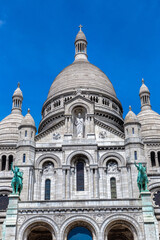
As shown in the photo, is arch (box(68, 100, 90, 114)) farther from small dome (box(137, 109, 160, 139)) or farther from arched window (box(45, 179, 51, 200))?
small dome (box(137, 109, 160, 139))

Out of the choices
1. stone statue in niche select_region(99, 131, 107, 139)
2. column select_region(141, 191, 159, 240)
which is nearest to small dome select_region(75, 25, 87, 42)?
stone statue in niche select_region(99, 131, 107, 139)

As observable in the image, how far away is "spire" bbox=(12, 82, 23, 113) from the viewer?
58200 millimetres

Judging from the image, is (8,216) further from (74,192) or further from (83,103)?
(83,103)

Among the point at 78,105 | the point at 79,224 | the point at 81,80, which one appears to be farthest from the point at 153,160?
the point at 79,224

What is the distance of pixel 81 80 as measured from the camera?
2248 inches

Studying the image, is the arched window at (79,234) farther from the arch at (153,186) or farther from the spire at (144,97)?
the spire at (144,97)

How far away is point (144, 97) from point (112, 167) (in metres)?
23.2

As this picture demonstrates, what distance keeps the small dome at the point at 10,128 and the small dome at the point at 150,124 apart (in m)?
16.8

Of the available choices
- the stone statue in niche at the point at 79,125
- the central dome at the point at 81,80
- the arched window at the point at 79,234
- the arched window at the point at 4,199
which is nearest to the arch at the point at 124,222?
the arched window at the point at 79,234

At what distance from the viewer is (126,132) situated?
1622 inches

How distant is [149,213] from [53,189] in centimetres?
1104

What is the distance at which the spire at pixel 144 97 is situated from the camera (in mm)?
58438

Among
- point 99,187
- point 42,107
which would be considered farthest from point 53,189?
point 42,107

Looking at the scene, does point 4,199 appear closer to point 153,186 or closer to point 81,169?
Result: point 81,169
